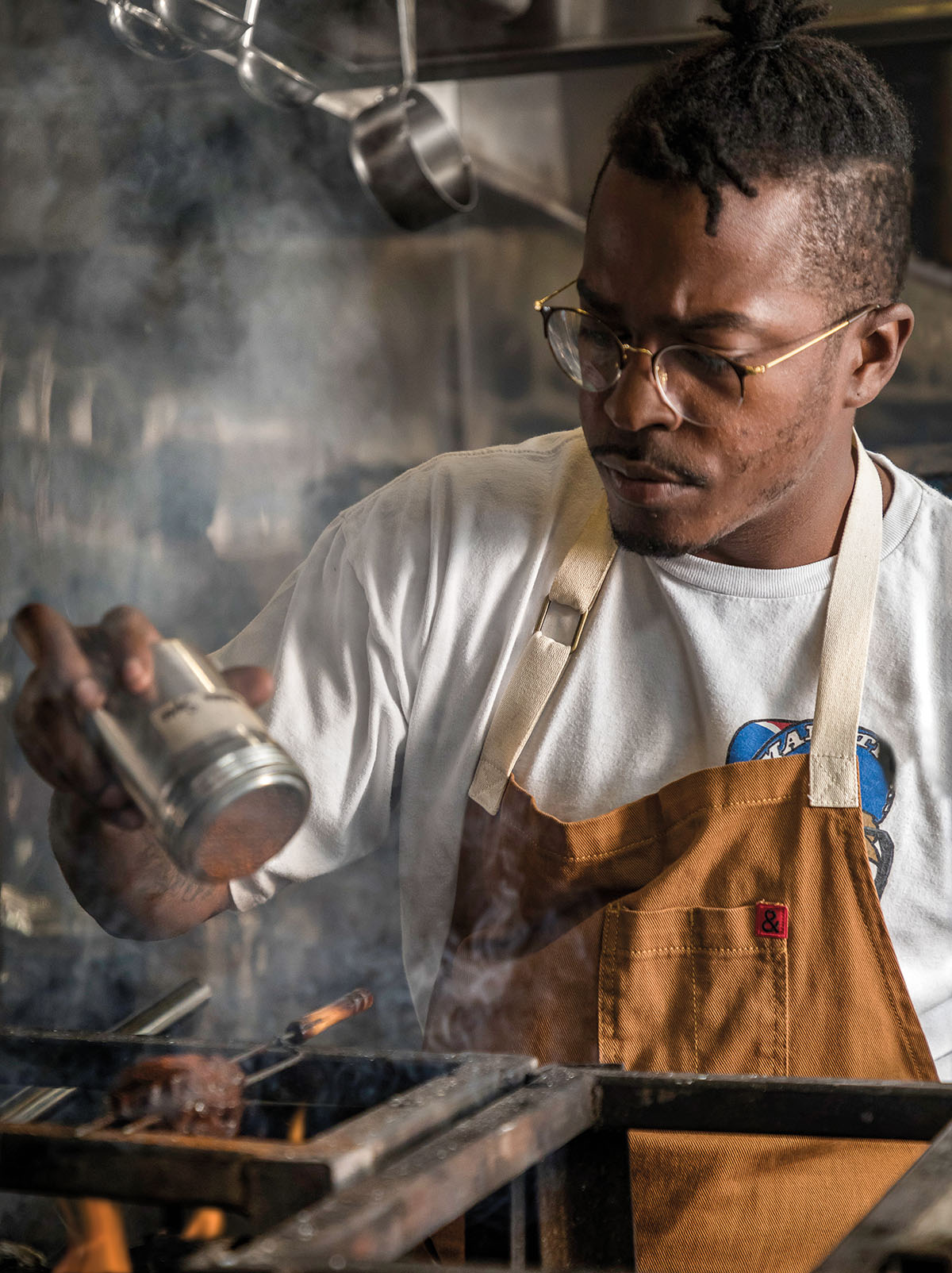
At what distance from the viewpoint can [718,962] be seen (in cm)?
134

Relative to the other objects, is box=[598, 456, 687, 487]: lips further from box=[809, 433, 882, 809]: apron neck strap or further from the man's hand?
the man's hand

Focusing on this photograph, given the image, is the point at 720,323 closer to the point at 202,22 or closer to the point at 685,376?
the point at 685,376

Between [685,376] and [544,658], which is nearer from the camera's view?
[685,376]

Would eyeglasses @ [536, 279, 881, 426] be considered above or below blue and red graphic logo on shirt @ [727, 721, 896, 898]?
above

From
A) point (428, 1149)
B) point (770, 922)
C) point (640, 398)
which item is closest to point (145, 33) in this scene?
point (640, 398)

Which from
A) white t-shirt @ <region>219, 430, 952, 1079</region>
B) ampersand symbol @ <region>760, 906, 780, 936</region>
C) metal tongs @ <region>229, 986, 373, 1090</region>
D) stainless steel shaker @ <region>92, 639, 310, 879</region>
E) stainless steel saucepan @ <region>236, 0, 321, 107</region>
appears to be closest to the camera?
stainless steel shaker @ <region>92, 639, 310, 879</region>

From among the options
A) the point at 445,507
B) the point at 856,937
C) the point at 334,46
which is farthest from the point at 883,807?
the point at 334,46

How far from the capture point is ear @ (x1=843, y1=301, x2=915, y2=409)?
4.89ft

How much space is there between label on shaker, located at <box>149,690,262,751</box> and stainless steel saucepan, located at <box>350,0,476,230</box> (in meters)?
1.56

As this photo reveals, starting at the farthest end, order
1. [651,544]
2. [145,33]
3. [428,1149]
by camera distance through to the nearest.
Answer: [145,33] → [651,544] → [428,1149]

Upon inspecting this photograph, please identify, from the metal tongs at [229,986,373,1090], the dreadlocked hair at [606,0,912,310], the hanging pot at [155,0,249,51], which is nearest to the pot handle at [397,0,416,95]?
the hanging pot at [155,0,249,51]

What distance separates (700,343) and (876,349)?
1.02ft

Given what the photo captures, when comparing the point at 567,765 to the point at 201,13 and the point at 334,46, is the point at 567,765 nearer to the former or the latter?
the point at 201,13

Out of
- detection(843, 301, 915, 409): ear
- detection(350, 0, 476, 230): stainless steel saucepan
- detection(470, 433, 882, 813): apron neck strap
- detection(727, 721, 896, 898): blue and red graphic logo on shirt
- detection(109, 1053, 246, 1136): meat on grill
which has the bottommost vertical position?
detection(109, 1053, 246, 1136): meat on grill
